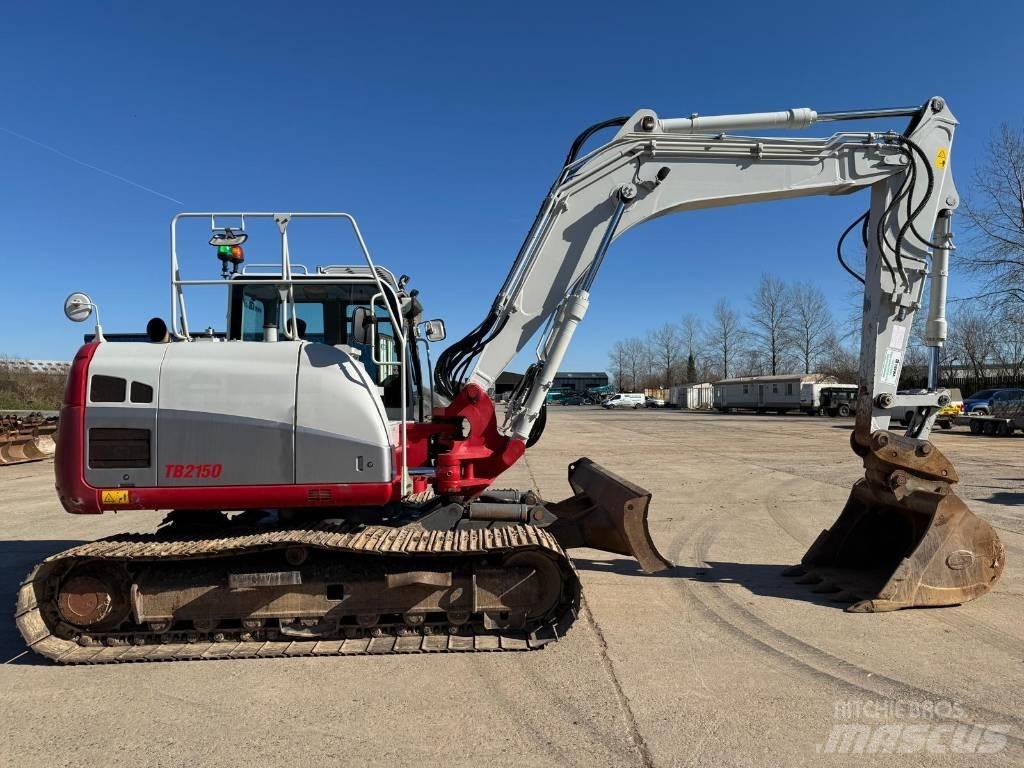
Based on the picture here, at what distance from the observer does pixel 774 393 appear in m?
49.4

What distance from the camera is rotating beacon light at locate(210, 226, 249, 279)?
16.9ft

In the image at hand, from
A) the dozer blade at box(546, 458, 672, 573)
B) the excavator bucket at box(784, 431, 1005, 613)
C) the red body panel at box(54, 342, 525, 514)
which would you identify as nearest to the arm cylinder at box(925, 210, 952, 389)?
the excavator bucket at box(784, 431, 1005, 613)

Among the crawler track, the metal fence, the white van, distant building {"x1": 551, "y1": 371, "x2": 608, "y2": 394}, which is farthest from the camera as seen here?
distant building {"x1": 551, "y1": 371, "x2": 608, "y2": 394}

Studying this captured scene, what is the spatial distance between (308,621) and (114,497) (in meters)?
1.66

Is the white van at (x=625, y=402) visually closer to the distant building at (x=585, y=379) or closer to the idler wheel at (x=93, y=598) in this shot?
the distant building at (x=585, y=379)

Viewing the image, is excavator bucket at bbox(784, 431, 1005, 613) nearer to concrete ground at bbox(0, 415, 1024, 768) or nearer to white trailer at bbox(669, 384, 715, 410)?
concrete ground at bbox(0, 415, 1024, 768)

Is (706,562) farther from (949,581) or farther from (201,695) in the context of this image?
(201,695)

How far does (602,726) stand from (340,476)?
2391 mm

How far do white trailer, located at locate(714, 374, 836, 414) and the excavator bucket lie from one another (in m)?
A: 43.7

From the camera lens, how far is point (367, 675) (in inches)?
165

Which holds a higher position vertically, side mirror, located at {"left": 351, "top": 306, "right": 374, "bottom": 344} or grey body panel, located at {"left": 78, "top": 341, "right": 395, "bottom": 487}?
side mirror, located at {"left": 351, "top": 306, "right": 374, "bottom": 344}

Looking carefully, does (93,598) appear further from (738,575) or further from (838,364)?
(838,364)

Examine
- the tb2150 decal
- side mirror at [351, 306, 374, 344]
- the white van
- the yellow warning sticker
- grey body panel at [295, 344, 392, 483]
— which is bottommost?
the white van

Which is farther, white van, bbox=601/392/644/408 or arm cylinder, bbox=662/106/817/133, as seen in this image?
white van, bbox=601/392/644/408
